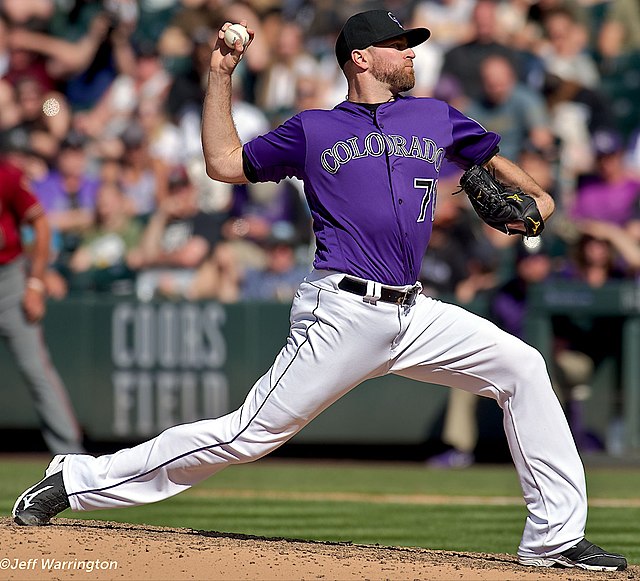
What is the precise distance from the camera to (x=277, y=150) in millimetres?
4863

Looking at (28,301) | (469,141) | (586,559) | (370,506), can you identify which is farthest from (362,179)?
(28,301)

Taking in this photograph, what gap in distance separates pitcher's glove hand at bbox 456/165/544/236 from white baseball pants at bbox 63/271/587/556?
398 millimetres

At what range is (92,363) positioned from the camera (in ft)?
36.5

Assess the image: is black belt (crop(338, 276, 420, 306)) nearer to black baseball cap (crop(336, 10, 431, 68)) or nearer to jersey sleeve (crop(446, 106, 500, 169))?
jersey sleeve (crop(446, 106, 500, 169))

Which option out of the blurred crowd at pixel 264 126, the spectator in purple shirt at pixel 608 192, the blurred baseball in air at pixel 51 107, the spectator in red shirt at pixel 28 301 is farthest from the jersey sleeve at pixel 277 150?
the blurred baseball in air at pixel 51 107

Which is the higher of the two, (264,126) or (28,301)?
(264,126)

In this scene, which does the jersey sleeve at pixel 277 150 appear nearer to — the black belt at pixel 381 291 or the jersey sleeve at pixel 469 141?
the black belt at pixel 381 291

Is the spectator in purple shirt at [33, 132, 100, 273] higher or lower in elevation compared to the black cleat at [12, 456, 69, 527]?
higher

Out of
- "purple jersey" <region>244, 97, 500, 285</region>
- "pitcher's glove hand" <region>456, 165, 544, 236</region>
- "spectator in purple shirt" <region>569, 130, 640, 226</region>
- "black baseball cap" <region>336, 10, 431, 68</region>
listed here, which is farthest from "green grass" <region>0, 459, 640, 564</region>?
"black baseball cap" <region>336, 10, 431, 68</region>

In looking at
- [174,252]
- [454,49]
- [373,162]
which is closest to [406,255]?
[373,162]

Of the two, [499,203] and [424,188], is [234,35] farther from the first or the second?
[499,203]

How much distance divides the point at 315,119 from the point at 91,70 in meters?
10.2

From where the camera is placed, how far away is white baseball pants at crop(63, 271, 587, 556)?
482 cm

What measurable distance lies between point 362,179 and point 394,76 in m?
0.46
